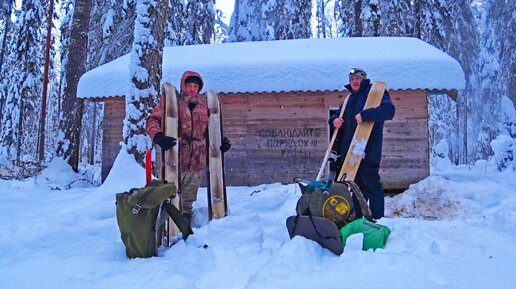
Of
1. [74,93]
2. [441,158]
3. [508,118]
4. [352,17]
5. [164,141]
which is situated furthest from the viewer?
[352,17]

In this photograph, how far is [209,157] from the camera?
534 cm

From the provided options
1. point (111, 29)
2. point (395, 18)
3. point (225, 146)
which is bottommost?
point (225, 146)

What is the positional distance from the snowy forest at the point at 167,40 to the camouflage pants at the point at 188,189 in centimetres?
297

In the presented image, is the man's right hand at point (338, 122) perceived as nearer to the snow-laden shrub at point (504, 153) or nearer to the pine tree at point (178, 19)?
the snow-laden shrub at point (504, 153)

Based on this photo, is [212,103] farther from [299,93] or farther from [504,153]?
[504,153]

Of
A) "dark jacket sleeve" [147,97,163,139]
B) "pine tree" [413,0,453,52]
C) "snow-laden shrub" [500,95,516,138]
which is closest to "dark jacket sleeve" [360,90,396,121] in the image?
"dark jacket sleeve" [147,97,163,139]

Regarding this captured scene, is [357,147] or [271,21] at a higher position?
[271,21]

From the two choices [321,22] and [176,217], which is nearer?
[176,217]

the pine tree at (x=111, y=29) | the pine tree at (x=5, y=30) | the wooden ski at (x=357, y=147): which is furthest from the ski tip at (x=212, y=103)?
the pine tree at (x=5, y=30)

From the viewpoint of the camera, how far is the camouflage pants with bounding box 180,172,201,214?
484 centimetres

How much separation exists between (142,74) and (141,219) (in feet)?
15.6

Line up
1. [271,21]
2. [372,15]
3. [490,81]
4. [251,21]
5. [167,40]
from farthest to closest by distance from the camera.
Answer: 1. [490,81]
2. [271,21]
3. [251,21]
4. [167,40]
5. [372,15]

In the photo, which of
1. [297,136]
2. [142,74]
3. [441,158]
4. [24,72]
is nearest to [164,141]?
[142,74]

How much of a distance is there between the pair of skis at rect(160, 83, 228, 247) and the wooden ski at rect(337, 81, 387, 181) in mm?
1603
